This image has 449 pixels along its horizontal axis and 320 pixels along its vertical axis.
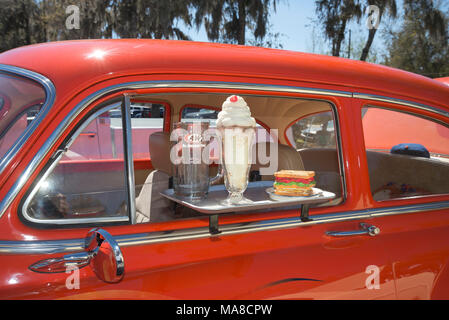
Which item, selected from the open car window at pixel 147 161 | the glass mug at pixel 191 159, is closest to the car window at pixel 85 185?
the open car window at pixel 147 161

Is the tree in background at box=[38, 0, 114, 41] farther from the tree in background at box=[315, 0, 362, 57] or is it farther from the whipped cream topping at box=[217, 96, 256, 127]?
the whipped cream topping at box=[217, 96, 256, 127]

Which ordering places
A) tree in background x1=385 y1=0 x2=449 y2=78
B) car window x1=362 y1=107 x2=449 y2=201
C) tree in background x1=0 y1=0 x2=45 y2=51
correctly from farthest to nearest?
1. tree in background x1=385 y1=0 x2=449 y2=78
2. tree in background x1=0 y1=0 x2=45 y2=51
3. car window x1=362 y1=107 x2=449 y2=201

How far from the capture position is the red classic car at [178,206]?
4.07 ft

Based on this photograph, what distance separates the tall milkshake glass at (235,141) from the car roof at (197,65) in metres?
0.18

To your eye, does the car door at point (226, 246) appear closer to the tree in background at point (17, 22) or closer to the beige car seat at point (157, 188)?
the beige car seat at point (157, 188)

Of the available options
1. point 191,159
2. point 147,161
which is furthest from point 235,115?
point 147,161

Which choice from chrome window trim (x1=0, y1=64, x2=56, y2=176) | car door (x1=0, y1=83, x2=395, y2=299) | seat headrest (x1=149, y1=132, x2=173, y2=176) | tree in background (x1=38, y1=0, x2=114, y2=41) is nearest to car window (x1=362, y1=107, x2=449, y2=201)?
car door (x1=0, y1=83, x2=395, y2=299)

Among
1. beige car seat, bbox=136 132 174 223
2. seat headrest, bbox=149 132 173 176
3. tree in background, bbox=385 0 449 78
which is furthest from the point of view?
tree in background, bbox=385 0 449 78

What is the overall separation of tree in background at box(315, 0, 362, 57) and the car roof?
48.7 ft

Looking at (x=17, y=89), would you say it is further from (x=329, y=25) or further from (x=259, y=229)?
(x=329, y=25)

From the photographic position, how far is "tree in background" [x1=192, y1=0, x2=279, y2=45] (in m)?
14.9

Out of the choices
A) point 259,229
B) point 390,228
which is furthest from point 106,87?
point 390,228

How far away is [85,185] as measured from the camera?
5.94ft

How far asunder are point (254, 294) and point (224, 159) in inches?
20.9
